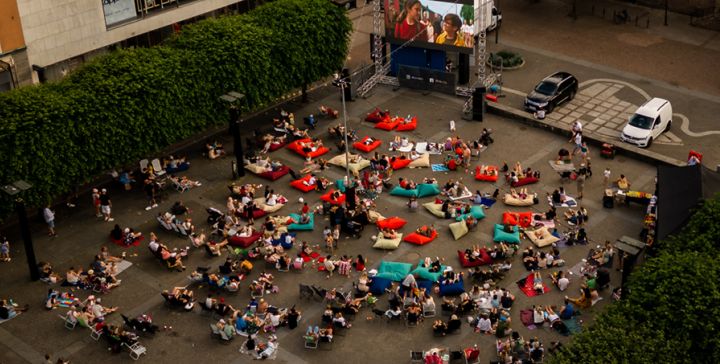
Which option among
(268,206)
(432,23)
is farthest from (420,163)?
(432,23)

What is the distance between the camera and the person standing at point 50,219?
155ft

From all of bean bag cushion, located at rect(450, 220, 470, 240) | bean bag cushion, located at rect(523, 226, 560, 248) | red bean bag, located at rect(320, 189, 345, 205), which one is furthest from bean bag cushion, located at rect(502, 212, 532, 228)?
red bean bag, located at rect(320, 189, 345, 205)

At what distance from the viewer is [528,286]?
42500 mm

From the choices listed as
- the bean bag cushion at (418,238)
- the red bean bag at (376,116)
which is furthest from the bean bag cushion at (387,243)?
the red bean bag at (376,116)

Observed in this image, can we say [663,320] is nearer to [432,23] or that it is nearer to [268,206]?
[268,206]

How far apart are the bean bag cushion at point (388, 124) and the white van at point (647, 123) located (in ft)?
43.2

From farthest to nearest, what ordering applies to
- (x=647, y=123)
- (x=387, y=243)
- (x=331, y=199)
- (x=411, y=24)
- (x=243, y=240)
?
(x=411, y=24)
(x=647, y=123)
(x=331, y=199)
(x=243, y=240)
(x=387, y=243)

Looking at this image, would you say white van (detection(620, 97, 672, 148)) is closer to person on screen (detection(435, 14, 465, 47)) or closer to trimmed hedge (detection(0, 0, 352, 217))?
person on screen (detection(435, 14, 465, 47))

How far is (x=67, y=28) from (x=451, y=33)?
22.9 m

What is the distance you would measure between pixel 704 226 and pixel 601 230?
31.1 ft

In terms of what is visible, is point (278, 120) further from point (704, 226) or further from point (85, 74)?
point (704, 226)

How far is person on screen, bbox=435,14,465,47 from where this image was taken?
58531 mm

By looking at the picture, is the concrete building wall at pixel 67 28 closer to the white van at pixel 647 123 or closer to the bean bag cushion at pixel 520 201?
the bean bag cushion at pixel 520 201

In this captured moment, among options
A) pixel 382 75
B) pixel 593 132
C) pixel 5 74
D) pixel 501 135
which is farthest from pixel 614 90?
pixel 5 74
